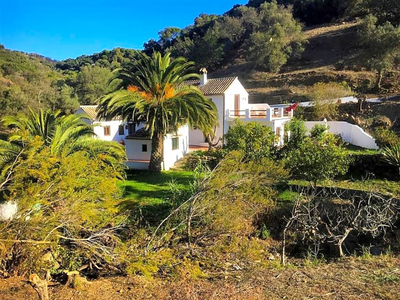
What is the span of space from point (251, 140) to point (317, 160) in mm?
3403

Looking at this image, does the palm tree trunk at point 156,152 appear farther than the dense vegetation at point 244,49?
No

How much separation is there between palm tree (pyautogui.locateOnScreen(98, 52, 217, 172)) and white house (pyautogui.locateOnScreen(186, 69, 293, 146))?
878cm

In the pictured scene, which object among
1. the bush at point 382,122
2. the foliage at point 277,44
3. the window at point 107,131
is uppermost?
the foliage at point 277,44

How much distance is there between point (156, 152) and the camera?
20.7 metres

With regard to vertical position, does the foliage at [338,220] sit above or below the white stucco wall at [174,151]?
below

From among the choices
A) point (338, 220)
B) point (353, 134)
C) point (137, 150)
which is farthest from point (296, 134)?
point (353, 134)

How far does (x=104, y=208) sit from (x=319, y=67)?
52769 millimetres

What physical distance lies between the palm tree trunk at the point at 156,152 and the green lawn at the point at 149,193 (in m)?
0.46

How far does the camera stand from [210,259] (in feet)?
32.6

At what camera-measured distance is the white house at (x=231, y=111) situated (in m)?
28.0

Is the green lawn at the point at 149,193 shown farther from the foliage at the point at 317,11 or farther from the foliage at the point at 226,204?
the foliage at the point at 317,11

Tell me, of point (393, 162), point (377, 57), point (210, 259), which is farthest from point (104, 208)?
point (377, 57)

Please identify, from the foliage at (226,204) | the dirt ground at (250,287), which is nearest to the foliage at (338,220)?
the foliage at (226,204)

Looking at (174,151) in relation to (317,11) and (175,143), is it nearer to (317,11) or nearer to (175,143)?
(175,143)
